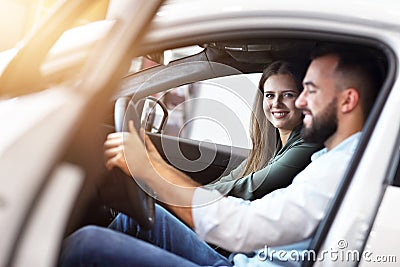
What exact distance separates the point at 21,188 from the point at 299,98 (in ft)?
2.41

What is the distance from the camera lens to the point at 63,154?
3.34ft

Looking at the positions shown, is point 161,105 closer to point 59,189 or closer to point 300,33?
point 300,33

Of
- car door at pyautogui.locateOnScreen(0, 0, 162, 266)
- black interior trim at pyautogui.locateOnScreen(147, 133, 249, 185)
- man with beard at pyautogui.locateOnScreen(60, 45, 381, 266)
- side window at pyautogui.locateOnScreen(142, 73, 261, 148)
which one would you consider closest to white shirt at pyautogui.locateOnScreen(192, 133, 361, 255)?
man with beard at pyautogui.locateOnScreen(60, 45, 381, 266)

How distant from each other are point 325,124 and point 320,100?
0.05 metres

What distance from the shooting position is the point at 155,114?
6.07 ft

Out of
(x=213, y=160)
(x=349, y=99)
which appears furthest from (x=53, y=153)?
(x=213, y=160)

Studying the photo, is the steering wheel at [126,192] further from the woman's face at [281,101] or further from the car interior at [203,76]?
the woman's face at [281,101]

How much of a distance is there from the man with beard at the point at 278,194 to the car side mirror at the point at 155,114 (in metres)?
0.39

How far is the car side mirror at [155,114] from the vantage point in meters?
1.76

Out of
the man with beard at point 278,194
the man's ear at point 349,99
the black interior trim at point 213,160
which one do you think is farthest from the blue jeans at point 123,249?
the man's ear at point 349,99

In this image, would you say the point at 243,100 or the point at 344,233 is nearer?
the point at 344,233

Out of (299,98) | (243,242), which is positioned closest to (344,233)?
(243,242)

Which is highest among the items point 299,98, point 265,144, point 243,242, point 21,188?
point 299,98

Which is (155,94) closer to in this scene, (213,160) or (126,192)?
(213,160)
